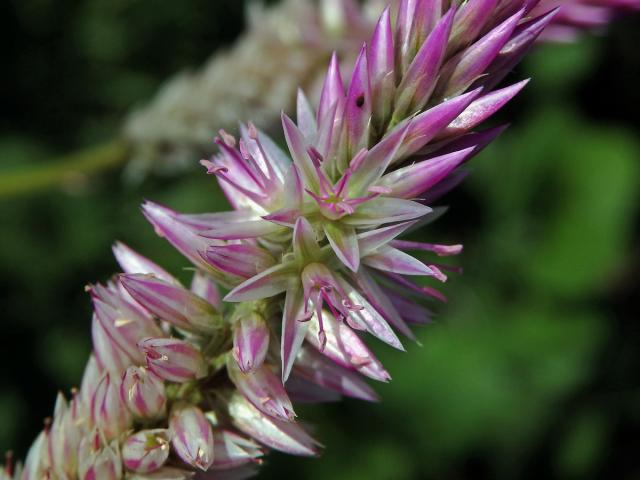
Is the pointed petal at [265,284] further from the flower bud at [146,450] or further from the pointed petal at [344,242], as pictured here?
the flower bud at [146,450]

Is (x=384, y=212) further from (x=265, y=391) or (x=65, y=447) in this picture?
(x=65, y=447)

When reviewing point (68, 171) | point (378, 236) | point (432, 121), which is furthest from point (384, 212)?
point (68, 171)

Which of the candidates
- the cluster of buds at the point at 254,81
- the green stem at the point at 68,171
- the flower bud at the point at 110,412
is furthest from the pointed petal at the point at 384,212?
the green stem at the point at 68,171

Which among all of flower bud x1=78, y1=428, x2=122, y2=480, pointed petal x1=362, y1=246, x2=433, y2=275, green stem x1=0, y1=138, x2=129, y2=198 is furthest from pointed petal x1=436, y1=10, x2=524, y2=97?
green stem x1=0, y1=138, x2=129, y2=198

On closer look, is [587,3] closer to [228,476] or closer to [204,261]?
[204,261]

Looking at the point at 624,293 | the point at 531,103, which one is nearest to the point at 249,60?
the point at 531,103
